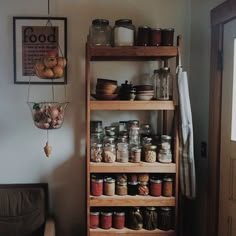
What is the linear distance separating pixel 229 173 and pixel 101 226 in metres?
0.95

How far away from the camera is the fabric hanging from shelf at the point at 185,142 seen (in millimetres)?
2299

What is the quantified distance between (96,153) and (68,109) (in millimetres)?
514

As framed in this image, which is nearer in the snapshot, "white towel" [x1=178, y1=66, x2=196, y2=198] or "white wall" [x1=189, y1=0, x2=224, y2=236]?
"white towel" [x1=178, y1=66, x2=196, y2=198]

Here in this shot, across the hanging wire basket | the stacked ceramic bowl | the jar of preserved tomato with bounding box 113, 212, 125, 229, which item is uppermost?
the stacked ceramic bowl

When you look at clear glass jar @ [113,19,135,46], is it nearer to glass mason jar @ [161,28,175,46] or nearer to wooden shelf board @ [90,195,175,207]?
glass mason jar @ [161,28,175,46]

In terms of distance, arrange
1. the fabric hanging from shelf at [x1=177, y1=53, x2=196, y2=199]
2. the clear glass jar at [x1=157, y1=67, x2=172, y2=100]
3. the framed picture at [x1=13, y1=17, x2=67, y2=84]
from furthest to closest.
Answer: the framed picture at [x1=13, y1=17, x2=67, y2=84], the clear glass jar at [x1=157, y1=67, x2=172, y2=100], the fabric hanging from shelf at [x1=177, y1=53, x2=196, y2=199]

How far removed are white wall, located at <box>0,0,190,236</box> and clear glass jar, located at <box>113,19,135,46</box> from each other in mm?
329

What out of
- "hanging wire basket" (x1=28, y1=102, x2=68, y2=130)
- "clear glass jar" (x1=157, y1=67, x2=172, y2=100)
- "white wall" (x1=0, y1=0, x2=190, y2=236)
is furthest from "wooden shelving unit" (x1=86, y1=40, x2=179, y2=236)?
"white wall" (x1=0, y1=0, x2=190, y2=236)

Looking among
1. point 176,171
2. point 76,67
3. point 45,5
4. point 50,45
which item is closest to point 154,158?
point 176,171

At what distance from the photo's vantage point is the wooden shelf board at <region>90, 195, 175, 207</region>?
7.58 feet

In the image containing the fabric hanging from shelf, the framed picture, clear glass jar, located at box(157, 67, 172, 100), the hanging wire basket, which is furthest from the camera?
the framed picture

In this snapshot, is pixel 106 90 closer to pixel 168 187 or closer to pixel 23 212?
pixel 168 187

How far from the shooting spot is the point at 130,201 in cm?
233

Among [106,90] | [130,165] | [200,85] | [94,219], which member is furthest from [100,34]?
[94,219]
